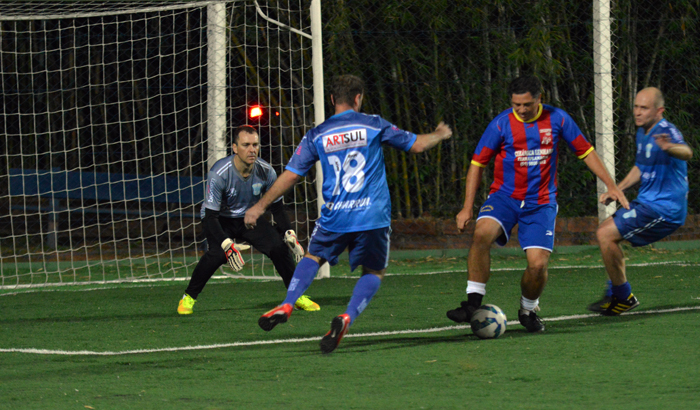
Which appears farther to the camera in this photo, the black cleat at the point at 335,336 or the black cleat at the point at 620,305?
the black cleat at the point at 620,305

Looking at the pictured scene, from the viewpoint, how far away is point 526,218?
227 inches

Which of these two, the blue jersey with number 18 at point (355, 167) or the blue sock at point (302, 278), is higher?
the blue jersey with number 18 at point (355, 167)

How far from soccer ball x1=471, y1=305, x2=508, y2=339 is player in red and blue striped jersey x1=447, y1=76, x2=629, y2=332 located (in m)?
0.26

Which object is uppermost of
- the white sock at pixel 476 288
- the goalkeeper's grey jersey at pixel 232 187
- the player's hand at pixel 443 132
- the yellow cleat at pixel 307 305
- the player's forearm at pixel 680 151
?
the player's hand at pixel 443 132

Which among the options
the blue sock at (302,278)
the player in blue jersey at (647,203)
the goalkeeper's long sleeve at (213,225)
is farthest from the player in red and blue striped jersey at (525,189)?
the goalkeeper's long sleeve at (213,225)

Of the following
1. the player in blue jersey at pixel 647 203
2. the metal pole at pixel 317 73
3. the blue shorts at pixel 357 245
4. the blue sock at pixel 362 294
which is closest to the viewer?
the blue sock at pixel 362 294

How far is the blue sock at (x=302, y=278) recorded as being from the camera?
5.23 metres

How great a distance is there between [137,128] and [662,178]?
8.99 meters

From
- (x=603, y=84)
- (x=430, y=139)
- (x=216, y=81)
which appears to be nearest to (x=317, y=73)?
(x=216, y=81)

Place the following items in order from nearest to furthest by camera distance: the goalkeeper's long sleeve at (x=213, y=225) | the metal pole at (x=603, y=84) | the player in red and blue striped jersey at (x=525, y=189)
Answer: the player in red and blue striped jersey at (x=525, y=189), the goalkeeper's long sleeve at (x=213, y=225), the metal pole at (x=603, y=84)

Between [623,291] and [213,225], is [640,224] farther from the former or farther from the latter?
[213,225]

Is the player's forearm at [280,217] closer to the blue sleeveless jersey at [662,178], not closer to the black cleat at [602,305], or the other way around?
the black cleat at [602,305]

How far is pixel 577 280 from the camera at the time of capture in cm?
838

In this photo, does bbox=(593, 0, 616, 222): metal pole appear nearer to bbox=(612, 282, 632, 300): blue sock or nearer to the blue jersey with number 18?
bbox=(612, 282, 632, 300): blue sock
